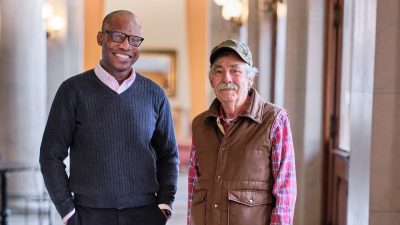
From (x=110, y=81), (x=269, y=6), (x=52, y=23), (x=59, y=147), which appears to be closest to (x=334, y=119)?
(x=269, y=6)

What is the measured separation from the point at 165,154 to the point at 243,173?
67 cm

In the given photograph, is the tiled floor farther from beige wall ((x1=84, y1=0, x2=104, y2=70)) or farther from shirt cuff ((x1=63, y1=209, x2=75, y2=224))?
beige wall ((x1=84, y1=0, x2=104, y2=70))

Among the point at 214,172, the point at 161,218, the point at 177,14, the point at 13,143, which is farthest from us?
the point at 177,14

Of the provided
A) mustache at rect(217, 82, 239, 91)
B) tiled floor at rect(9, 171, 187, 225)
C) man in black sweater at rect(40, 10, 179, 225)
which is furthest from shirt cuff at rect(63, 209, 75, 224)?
tiled floor at rect(9, 171, 187, 225)

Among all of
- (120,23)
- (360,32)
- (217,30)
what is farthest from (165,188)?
(217,30)

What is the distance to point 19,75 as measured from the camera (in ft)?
19.6

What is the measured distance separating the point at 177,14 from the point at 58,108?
43.1ft

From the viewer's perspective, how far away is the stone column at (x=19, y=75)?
5988 mm

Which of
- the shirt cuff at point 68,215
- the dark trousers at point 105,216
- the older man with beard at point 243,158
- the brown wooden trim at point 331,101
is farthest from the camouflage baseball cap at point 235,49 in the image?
the brown wooden trim at point 331,101

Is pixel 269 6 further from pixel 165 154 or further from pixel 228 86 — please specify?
pixel 228 86

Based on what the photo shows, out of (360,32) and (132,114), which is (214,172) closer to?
(132,114)

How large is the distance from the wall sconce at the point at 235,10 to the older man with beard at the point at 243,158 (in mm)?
5438

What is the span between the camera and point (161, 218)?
93.7 inches

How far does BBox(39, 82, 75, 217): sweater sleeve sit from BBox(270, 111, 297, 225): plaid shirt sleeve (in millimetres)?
909
